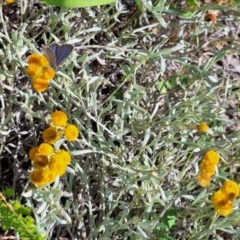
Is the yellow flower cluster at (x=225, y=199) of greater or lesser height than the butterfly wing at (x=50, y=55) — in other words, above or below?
below

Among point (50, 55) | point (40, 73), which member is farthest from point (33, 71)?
point (50, 55)

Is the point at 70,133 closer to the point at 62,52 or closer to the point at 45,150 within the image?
the point at 45,150

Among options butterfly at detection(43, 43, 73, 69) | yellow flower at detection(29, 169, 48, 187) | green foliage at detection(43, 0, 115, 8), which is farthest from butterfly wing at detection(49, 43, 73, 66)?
yellow flower at detection(29, 169, 48, 187)

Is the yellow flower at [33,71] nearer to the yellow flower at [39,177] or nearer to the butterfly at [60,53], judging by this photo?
the butterfly at [60,53]

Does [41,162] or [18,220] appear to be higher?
[41,162]

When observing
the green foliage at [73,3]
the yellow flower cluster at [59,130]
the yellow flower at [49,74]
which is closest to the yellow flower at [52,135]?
the yellow flower cluster at [59,130]

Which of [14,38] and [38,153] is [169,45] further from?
[38,153]

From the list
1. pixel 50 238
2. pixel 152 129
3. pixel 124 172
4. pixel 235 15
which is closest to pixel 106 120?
pixel 152 129

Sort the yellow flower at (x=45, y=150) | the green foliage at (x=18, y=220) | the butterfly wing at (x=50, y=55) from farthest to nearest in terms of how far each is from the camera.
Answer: the green foliage at (x=18, y=220), the yellow flower at (x=45, y=150), the butterfly wing at (x=50, y=55)
